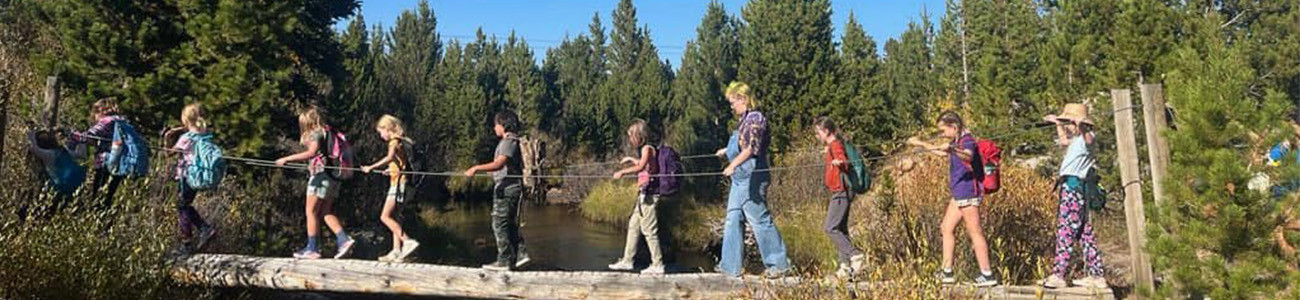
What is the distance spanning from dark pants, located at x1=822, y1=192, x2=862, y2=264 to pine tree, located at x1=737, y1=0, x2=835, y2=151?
1595cm

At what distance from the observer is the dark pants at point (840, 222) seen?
5.79 metres

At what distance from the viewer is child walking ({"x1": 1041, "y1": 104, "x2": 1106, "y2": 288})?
18.2ft

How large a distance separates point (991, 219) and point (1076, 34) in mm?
7502

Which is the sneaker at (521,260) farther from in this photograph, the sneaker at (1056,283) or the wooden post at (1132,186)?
the wooden post at (1132,186)

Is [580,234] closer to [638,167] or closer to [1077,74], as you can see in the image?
[1077,74]

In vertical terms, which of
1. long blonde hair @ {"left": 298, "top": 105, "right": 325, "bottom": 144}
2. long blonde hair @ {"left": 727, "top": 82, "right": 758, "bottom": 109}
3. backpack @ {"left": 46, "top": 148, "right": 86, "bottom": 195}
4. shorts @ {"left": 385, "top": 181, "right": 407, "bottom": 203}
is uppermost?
long blonde hair @ {"left": 727, "top": 82, "right": 758, "bottom": 109}

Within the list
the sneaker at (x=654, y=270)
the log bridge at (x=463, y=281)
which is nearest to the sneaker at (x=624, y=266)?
the log bridge at (x=463, y=281)

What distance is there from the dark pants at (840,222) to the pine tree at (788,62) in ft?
52.3

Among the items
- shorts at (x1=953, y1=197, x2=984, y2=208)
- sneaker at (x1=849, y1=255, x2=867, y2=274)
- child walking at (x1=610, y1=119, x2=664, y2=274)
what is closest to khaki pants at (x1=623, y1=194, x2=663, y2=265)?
child walking at (x1=610, y1=119, x2=664, y2=274)

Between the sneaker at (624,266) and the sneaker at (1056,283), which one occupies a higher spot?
the sneaker at (624,266)

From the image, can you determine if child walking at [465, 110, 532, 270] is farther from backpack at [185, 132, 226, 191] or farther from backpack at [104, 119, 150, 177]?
backpack at [104, 119, 150, 177]

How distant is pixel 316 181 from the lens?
6355mm

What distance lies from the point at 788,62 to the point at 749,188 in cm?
1726

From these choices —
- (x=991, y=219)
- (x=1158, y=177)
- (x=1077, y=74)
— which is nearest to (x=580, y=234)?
(x=1077, y=74)
